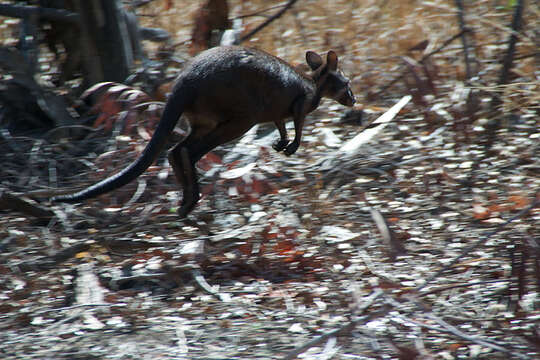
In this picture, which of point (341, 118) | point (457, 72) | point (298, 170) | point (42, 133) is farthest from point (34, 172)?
point (457, 72)

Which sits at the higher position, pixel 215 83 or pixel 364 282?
pixel 215 83

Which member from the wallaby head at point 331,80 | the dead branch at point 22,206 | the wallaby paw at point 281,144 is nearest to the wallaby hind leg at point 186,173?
the wallaby paw at point 281,144

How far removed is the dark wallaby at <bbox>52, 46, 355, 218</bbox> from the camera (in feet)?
13.1

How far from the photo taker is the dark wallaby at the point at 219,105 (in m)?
3.98

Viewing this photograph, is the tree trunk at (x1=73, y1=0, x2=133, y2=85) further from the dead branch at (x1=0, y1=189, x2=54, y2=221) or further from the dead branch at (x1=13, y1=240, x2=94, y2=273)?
the dead branch at (x1=13, y1=240, x2=94, y2=273)

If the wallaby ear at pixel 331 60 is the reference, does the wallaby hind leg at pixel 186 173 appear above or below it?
below

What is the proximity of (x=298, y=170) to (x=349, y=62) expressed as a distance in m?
1.93

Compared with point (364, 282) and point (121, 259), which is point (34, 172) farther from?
point (364, 282)

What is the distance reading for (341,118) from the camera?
6.31 metres

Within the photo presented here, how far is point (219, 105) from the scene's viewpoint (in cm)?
409

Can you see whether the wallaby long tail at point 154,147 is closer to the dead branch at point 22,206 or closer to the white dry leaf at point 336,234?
the dead branch at point 22,206

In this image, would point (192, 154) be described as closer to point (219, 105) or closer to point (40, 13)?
point (219, 105)

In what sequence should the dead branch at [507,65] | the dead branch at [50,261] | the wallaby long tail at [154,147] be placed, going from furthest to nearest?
the dead branch at [507,65], the dead branch at [50,261], the wallaby long tail at [154,147]

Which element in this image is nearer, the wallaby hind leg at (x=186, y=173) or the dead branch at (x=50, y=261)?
the dead branch at (x=50, y=261)
